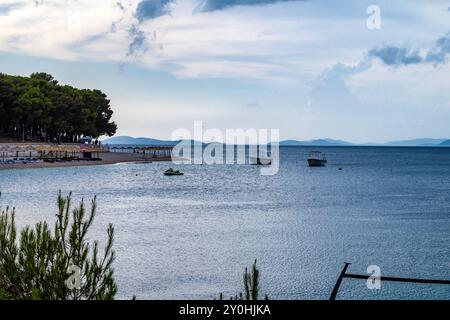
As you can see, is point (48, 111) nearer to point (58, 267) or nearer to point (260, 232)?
point (260, 232)

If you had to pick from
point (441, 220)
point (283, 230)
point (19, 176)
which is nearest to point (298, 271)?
point (283, 230)

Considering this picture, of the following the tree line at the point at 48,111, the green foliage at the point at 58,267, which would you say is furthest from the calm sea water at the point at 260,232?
the tree line at the point at 48,111

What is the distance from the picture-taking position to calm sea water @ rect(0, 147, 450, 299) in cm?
2739

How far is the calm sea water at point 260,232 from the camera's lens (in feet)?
89.9

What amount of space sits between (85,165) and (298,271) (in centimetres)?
9351

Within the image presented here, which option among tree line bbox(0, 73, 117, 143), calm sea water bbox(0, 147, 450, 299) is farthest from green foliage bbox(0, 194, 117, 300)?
tree line bbox(0, 73, 117, 143)

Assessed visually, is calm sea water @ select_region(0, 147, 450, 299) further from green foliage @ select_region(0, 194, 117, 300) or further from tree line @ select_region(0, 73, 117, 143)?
tree line @ select_region(0, 73, 117, 143)

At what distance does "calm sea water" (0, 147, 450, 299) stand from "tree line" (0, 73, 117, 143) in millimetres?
28556

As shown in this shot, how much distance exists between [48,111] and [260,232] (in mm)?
85150
